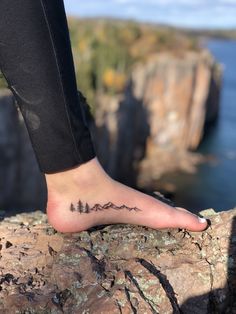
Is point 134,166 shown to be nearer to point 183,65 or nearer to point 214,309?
point 183,65

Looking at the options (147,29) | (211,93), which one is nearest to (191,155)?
(211,93)

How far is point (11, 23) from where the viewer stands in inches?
32.4

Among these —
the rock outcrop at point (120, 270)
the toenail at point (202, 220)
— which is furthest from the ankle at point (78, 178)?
the toenail at point (202, 220)

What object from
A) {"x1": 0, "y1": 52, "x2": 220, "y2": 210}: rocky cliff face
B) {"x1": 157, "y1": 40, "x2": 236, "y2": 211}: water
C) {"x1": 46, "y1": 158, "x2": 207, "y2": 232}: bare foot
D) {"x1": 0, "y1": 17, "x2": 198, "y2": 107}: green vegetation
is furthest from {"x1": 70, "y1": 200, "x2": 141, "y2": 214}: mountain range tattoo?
{"x1": 0, "y1": 52, "x2": 220, "y2": 210}: rocky cliff face

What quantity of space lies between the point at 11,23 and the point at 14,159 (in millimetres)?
5992

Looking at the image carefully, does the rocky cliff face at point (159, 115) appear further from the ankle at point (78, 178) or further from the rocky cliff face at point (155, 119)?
the ankle at point (78, 178)

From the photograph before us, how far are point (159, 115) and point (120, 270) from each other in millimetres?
13602

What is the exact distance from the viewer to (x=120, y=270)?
3.09 feet

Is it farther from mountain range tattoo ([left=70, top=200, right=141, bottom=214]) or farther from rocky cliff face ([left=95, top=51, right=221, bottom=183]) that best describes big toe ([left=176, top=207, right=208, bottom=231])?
rocky cliff face ([left=95, top=51, right=221, bottom=183])

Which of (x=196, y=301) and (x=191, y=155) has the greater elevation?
(x=196, y=301)

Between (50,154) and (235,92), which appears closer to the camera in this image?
(50,154)

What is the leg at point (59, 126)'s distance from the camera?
0.84 m

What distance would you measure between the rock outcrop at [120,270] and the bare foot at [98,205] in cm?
3

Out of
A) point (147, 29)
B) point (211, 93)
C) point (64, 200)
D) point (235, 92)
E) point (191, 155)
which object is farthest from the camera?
point (235, 92)
